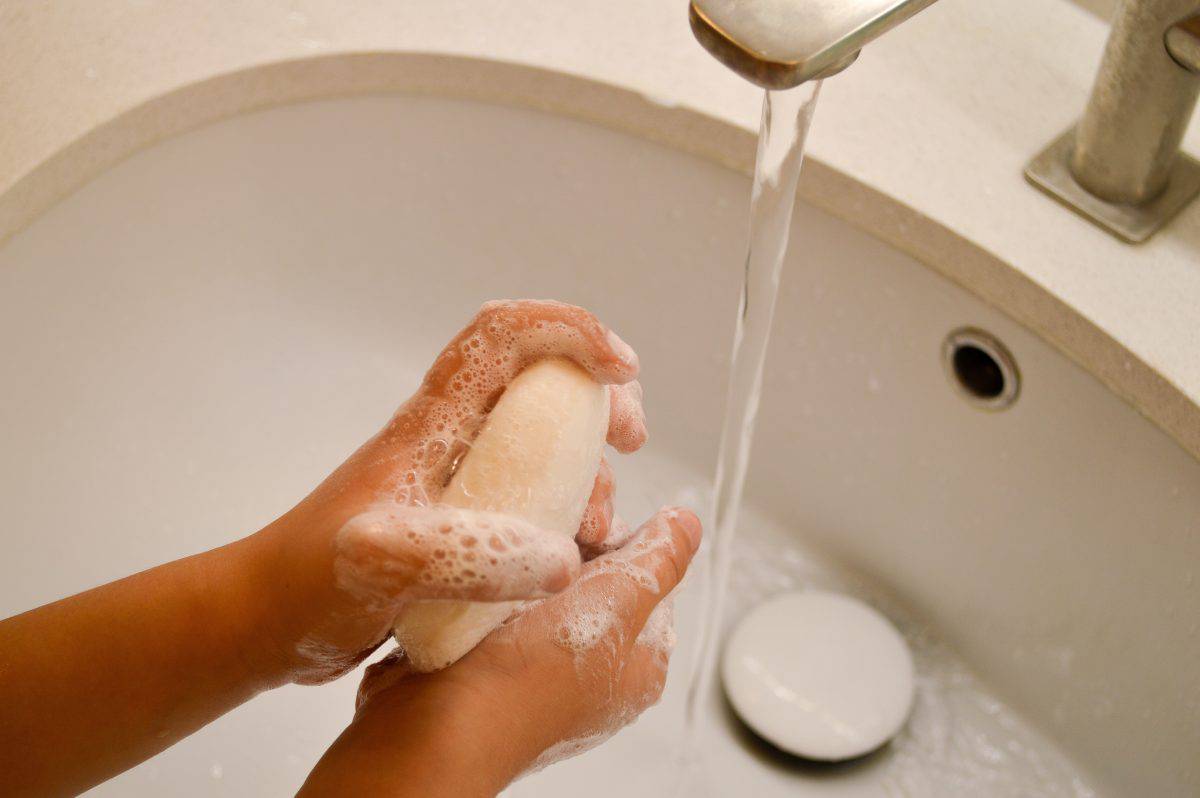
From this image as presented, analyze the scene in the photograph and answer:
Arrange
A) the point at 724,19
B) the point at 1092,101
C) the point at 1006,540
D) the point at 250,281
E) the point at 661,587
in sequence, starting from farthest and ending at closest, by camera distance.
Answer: the point at 250,281, the point at 1006,540, the point at 1092,101, the point at 661,587, the point at 724,19

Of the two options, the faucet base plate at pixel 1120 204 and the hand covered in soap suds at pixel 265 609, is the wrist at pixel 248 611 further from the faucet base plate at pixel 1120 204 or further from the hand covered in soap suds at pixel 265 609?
the faucet base plate at pixel 1120 204

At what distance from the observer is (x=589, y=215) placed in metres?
0.84

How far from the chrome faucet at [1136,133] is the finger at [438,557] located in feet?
1.30

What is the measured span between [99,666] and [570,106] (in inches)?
18.3

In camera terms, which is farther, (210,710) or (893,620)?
(893,620)

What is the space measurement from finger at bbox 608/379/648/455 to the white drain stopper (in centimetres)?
30

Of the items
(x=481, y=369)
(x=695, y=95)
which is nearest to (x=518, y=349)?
(x=481, y=369)

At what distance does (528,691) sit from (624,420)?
12 centimetres

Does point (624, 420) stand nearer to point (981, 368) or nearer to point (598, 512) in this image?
point (598, 512)

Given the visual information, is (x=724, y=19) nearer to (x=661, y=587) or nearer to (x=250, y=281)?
(x=661, y=587)

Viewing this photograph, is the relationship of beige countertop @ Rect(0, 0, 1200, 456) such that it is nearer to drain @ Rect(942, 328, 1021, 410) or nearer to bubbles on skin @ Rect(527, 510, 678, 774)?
drain @ Rect(942, 328, 1021, 410)

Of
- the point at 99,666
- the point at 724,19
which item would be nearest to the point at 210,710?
the point at 99,666

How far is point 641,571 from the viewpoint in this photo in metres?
0.53

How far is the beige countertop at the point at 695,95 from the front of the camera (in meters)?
0.65
